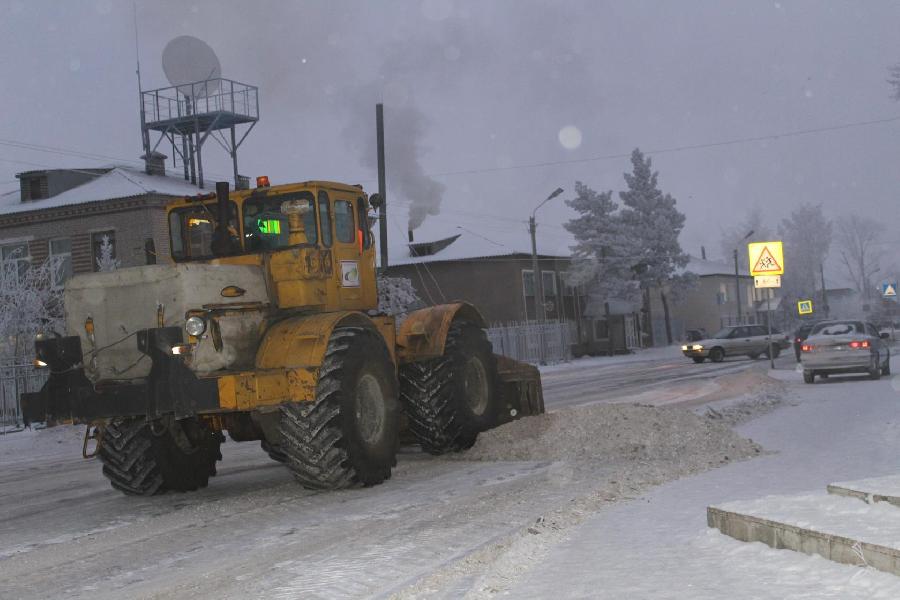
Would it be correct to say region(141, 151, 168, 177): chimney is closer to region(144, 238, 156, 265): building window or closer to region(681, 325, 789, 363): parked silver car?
region(681, 325, 789, 363): parked silver car

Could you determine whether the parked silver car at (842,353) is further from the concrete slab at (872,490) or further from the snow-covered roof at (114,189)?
the snow-covered roof at (114,189)

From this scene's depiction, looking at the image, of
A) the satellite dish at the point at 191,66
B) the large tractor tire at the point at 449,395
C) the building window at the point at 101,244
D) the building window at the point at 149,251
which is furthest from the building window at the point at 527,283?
the building window at the point at 149,251

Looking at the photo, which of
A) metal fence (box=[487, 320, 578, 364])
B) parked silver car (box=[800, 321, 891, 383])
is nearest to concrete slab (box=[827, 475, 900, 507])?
parked silver car (box=[800, 321, 891, 383])

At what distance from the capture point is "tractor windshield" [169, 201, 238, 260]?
429 inches

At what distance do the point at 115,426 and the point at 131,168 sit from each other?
36073 mm

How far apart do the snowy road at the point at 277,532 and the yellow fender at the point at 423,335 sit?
1.29 m

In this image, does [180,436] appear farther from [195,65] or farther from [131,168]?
[131,168]

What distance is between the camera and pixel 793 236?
116 metres

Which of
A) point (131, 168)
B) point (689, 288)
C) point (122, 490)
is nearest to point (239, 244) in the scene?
point (122, 490)

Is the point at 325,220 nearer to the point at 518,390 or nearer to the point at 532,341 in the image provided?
the point at 518,390

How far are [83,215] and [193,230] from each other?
3092 cm

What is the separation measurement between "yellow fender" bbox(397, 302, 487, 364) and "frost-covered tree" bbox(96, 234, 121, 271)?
2428cm

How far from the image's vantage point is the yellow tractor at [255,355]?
916 centimetres

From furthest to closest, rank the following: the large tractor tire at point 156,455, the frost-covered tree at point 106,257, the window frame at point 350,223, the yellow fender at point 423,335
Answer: the frost-covered tree at point 106,257, the yellow fender at point 423,335, the window frame at point 350,223, the large tractor tire at point 156,455
